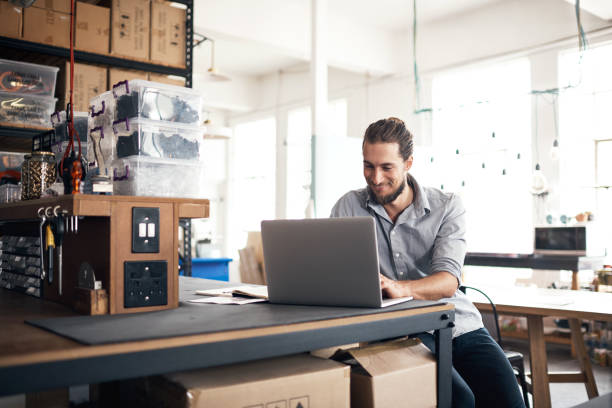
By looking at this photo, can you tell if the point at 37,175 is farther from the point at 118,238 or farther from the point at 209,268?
the point at 209,268

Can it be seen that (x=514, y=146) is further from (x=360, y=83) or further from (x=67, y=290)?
(x=67, y=290)

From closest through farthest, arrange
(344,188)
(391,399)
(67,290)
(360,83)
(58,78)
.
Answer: (391,399)
(67,290)
(58,78)
(344,188)
(360,83)

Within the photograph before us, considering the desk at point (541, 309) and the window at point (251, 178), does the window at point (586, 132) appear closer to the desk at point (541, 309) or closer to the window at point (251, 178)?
the desk at point (541, 309)

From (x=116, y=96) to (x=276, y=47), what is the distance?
4239mm

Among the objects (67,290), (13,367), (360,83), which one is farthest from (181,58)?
(360,83)

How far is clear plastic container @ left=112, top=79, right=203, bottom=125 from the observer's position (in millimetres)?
1664

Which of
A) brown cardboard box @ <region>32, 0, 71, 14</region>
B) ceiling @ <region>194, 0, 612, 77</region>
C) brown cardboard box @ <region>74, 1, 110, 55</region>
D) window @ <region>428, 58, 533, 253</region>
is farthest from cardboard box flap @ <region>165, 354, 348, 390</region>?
window @ <region>428, 58, 533, 253</region>

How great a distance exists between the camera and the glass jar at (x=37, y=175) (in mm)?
1843

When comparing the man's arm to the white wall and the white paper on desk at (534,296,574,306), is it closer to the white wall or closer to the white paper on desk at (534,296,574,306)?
the white paper on desk at (534,296,574,306)

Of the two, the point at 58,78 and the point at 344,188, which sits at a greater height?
the point at 58,78

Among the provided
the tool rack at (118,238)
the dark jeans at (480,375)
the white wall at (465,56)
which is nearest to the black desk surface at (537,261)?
the white wall at (465,56)

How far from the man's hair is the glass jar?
1.07 m

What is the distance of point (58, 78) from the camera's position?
3393mm

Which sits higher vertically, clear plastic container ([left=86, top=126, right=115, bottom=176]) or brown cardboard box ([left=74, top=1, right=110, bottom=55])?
brown cardboard box ([left=74, top=1, right=110, bottom=55])
